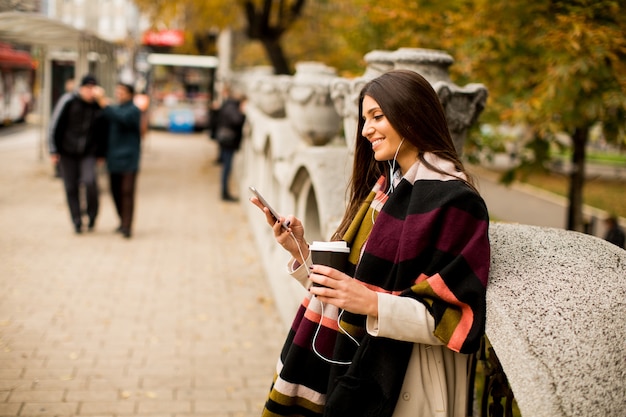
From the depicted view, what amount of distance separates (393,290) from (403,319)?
0.11m

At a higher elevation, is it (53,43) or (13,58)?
(13,58)

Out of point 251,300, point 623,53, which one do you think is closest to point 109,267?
point 251,300

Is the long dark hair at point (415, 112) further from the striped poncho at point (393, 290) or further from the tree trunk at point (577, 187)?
the tree trunk at point (577, 187)

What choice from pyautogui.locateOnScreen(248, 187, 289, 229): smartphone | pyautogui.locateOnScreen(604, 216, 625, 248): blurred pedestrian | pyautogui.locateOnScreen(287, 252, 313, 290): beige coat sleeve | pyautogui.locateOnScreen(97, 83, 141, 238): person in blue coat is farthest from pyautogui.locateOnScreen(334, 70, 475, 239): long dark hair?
pyautogui.locateOnScreen(97, 83, 141, 238): person in blue coat

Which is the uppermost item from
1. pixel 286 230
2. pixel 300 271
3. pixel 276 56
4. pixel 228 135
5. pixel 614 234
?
pixel 276 56

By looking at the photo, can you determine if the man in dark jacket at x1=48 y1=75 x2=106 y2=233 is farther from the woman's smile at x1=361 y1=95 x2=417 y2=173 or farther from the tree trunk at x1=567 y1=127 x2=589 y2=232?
the woman's smile at x1=361 y1=95 x2=417 y2=173

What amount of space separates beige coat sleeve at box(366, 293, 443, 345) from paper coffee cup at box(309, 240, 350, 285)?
0.25 metres

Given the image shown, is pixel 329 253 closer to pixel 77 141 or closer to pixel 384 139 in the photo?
pixel 384 139

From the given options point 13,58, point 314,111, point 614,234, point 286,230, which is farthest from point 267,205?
point 13,58

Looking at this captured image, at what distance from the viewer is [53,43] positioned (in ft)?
40.9

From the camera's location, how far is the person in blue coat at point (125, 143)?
9.44 meters

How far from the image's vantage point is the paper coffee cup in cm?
226

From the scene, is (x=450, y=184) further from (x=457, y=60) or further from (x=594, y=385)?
(x=457, y=60)

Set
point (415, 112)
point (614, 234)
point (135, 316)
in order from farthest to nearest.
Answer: point (614, 234), point (135, 316), point (415, 112)
